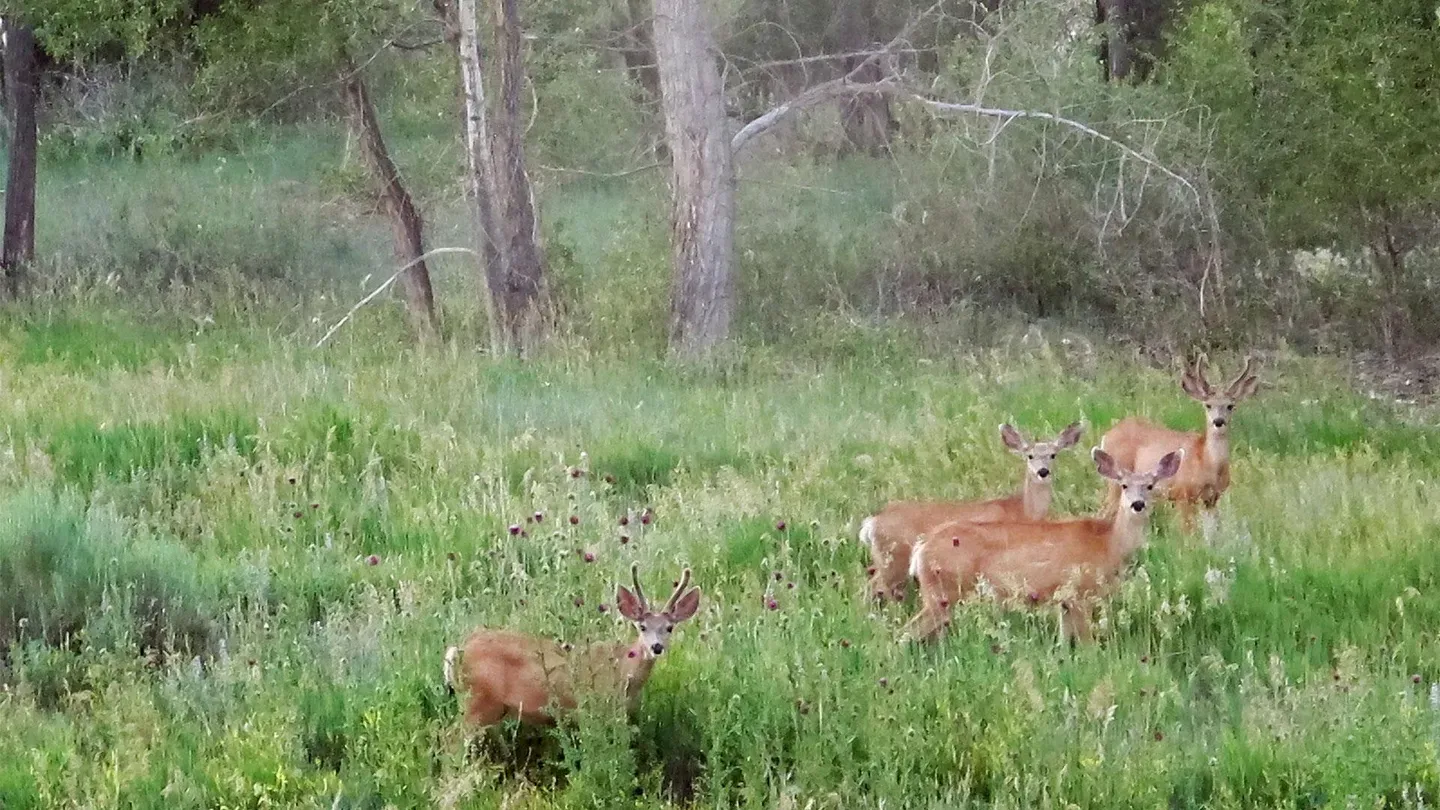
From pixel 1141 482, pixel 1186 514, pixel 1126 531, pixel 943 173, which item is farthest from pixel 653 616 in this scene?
pixel 943 173

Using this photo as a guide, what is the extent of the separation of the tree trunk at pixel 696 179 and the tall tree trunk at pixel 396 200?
2483 mm

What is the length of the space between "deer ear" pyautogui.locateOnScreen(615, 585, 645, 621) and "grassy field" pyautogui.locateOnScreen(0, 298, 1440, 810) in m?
0.37

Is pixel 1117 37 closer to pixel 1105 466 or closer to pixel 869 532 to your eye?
pixel 1105 466

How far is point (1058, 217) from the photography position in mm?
16281

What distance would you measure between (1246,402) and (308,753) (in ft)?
25.9

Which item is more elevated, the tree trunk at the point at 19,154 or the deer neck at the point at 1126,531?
the tree trunk at the point at 19,154

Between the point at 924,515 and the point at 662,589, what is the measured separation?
4.03 ft

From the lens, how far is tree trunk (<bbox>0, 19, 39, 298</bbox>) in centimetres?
1605

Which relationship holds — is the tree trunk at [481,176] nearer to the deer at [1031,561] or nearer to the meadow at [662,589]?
the meadow at [662,589]

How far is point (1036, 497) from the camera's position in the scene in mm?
7449

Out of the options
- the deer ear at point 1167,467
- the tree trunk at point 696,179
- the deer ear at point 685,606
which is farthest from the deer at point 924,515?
the tree trunk at point 696,179

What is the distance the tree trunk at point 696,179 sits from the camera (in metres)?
13.7

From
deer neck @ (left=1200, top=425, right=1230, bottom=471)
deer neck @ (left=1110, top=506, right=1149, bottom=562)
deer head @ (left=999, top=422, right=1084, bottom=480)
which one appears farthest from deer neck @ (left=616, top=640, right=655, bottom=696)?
deer neck @ (left=1200, top=425, right=1230, bottom=471)

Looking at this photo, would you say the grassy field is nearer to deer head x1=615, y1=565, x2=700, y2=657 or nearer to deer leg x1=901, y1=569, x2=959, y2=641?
deer leg x1=901, y1=569, x2=959, y2=641
